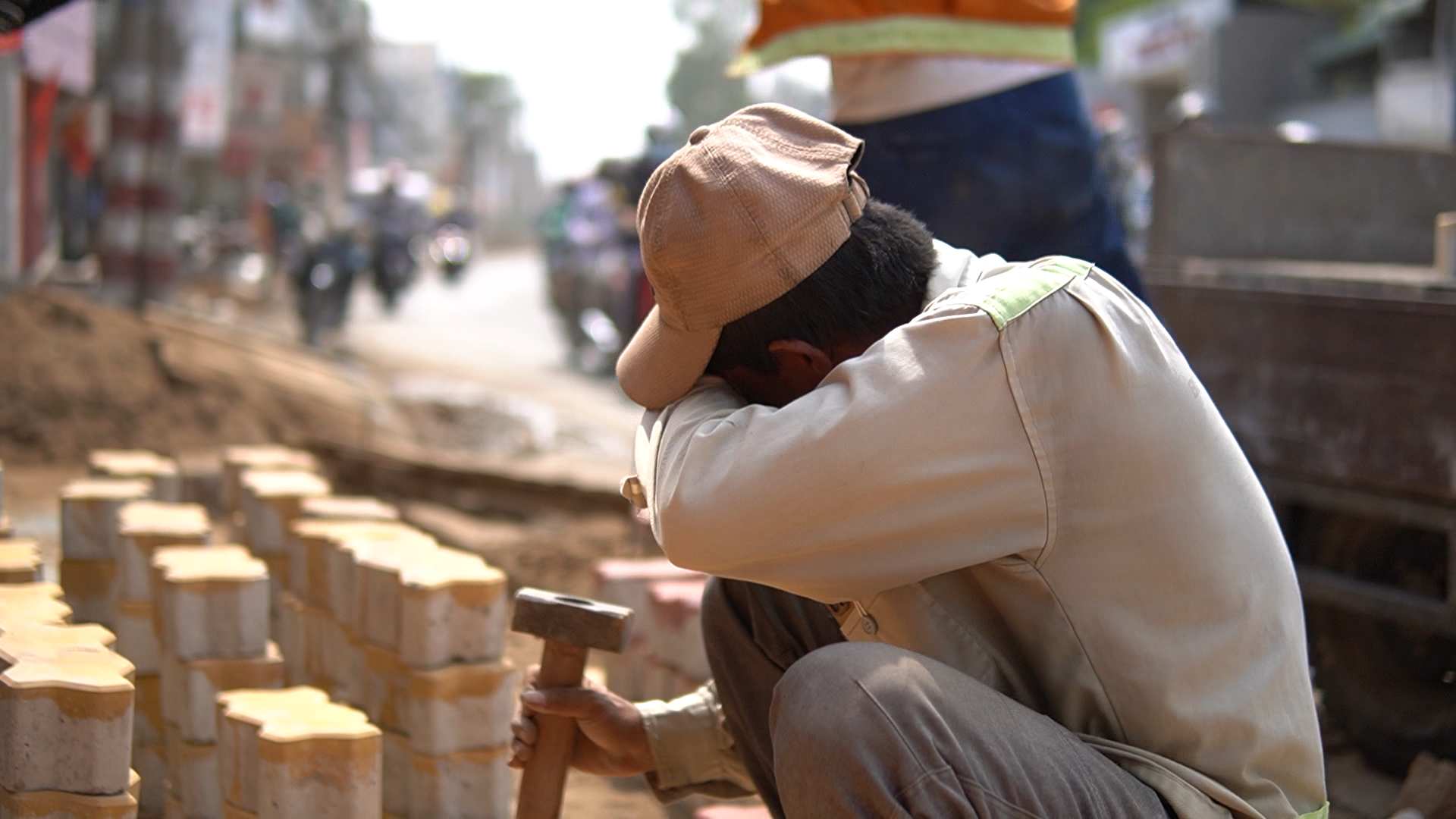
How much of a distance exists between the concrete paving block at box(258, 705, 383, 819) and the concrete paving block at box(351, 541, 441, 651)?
0.40m

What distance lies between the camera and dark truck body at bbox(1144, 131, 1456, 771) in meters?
2.76

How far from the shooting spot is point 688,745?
2.00 metres

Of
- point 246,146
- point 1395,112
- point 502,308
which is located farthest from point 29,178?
point 246,146

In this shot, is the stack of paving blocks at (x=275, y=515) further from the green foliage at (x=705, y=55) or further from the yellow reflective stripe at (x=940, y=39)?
the green foliage at (x=705, y=55)

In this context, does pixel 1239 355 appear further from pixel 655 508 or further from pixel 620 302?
pixel 620 302

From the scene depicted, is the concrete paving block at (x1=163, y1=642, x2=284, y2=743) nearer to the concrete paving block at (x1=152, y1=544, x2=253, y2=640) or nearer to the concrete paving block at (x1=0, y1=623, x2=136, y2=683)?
the concrete paving block at (x1=152, y1=544, x2=253, y2=640)

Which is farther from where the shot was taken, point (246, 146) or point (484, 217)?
point (484, 217)

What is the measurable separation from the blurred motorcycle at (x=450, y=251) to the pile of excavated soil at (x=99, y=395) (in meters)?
13.5

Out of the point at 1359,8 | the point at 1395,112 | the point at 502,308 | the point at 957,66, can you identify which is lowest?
the point at 502,308

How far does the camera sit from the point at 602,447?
7578mm

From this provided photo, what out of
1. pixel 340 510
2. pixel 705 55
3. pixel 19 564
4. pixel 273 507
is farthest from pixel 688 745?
pixel 705 55

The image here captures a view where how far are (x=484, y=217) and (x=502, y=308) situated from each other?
43106mm

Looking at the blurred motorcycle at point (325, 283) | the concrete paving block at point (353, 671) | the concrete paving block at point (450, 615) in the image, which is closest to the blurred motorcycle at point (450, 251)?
the blurred motorcycle at point (325, 283)

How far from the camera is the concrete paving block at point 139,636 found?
2582 mm
